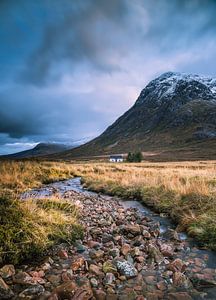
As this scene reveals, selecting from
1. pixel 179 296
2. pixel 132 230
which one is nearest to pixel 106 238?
pixel 132 230

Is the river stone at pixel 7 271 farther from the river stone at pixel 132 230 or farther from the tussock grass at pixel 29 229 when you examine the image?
the river stone at pixel 132 230

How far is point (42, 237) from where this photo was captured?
290 inches

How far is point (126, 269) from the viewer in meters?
6.27

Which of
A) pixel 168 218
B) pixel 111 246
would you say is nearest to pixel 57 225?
pixel 111 246

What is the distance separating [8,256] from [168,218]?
7352mm

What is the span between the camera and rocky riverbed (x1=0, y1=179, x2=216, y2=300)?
5359 millimetres

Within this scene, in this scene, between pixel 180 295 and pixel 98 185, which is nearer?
pixel 180 295

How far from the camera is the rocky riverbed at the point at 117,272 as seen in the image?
17.6 ft

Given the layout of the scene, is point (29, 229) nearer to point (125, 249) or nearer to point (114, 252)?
point (114, 252)

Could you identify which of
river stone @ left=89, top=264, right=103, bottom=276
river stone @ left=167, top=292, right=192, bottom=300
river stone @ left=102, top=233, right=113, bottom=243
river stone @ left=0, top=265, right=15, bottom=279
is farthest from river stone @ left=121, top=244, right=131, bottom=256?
river stone @ left=0, top=265, right=15, bottom=279

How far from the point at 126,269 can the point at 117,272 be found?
219 mm

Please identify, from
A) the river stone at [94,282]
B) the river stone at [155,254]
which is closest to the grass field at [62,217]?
the river stone at [155,254]

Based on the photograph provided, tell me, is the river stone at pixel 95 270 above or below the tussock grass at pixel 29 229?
below

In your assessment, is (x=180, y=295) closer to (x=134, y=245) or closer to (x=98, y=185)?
(x=134, y=245)
